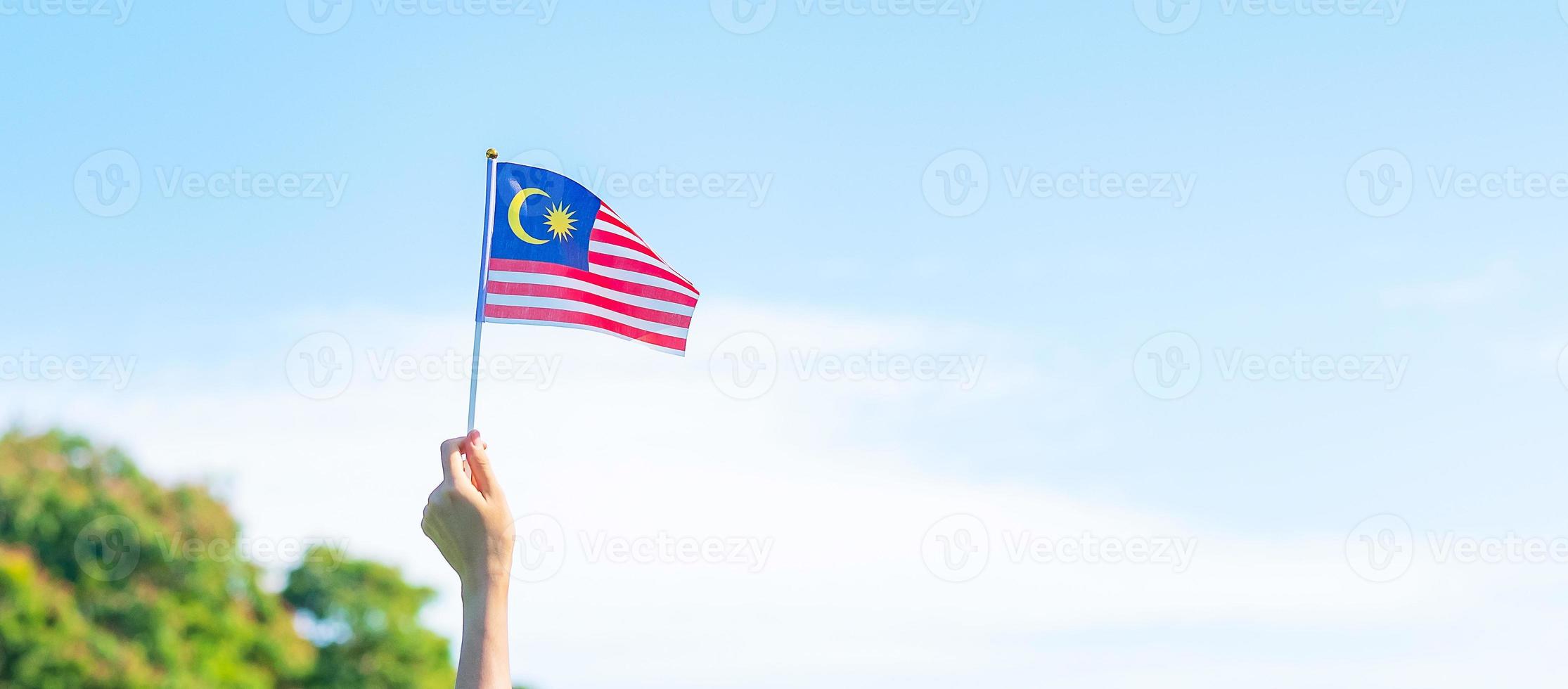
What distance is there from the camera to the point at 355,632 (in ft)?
138

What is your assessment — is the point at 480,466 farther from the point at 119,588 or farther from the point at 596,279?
the point at 119,588

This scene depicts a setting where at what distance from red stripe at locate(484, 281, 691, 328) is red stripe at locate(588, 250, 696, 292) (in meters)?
0.20

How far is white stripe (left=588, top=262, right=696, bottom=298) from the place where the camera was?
8836 mm

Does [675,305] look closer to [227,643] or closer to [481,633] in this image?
[481,633]

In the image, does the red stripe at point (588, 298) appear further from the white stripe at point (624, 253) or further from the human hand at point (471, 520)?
Result: the human hand at point (471, 520)

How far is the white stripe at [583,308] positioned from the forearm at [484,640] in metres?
3.64

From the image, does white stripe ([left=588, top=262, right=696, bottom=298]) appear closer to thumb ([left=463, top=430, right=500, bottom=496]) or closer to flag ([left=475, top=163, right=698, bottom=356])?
flag ([left=475, top=163, right=698, bottom=356])

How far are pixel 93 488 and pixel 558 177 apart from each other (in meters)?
32.2

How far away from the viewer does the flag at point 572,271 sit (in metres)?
8.36

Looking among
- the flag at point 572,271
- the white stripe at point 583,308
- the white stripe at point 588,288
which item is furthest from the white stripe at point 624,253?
the white stripe at point 583,308

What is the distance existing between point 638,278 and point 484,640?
4490 millimetres

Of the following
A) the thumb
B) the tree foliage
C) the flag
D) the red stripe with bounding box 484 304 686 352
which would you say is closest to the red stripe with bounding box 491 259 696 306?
the flag

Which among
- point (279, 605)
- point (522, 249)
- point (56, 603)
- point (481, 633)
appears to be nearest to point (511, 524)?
point (481, 633)

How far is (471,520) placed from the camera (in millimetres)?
4984
